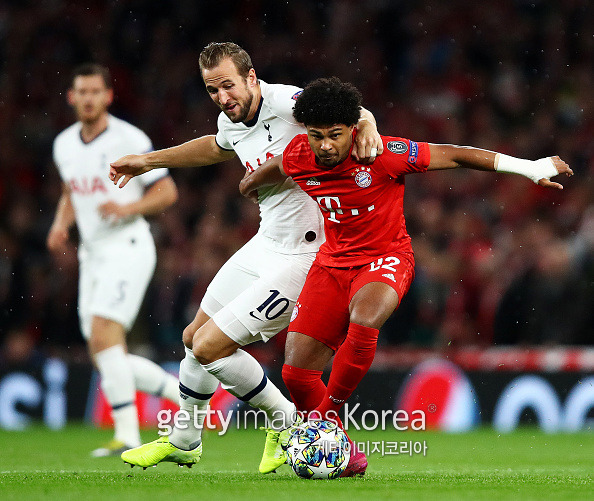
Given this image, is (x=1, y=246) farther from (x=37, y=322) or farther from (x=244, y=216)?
(x=244, y=216)

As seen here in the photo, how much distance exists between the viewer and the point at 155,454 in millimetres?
5773

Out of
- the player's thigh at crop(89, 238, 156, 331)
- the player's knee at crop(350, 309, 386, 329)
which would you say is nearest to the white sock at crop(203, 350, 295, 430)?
the player's knee at crop(350, 309, 386, 329)

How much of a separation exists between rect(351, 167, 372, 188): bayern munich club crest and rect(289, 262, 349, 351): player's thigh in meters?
0.49

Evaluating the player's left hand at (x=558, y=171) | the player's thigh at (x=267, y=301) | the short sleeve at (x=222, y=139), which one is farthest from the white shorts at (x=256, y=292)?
the player's left hand at (x=558, y=171)

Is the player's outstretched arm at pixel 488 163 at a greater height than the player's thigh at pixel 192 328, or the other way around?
the player's outstretched arm at pixel 488 163

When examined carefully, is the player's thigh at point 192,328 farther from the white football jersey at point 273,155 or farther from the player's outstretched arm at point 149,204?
the player's outstretched arm at point 149,204

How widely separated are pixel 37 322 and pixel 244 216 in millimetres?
2643

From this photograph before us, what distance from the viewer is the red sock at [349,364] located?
5.16 metres

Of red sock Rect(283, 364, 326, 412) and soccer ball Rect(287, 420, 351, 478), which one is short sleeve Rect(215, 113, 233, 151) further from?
soccer ball Rect(287, 420, 351, 478)

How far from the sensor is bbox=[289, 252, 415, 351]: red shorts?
538 cm

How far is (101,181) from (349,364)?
3.29 meters

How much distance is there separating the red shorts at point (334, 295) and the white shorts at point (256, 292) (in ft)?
0.60

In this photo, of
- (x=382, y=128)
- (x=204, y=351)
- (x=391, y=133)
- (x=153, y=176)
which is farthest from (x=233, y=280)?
(x=382, y=128)
